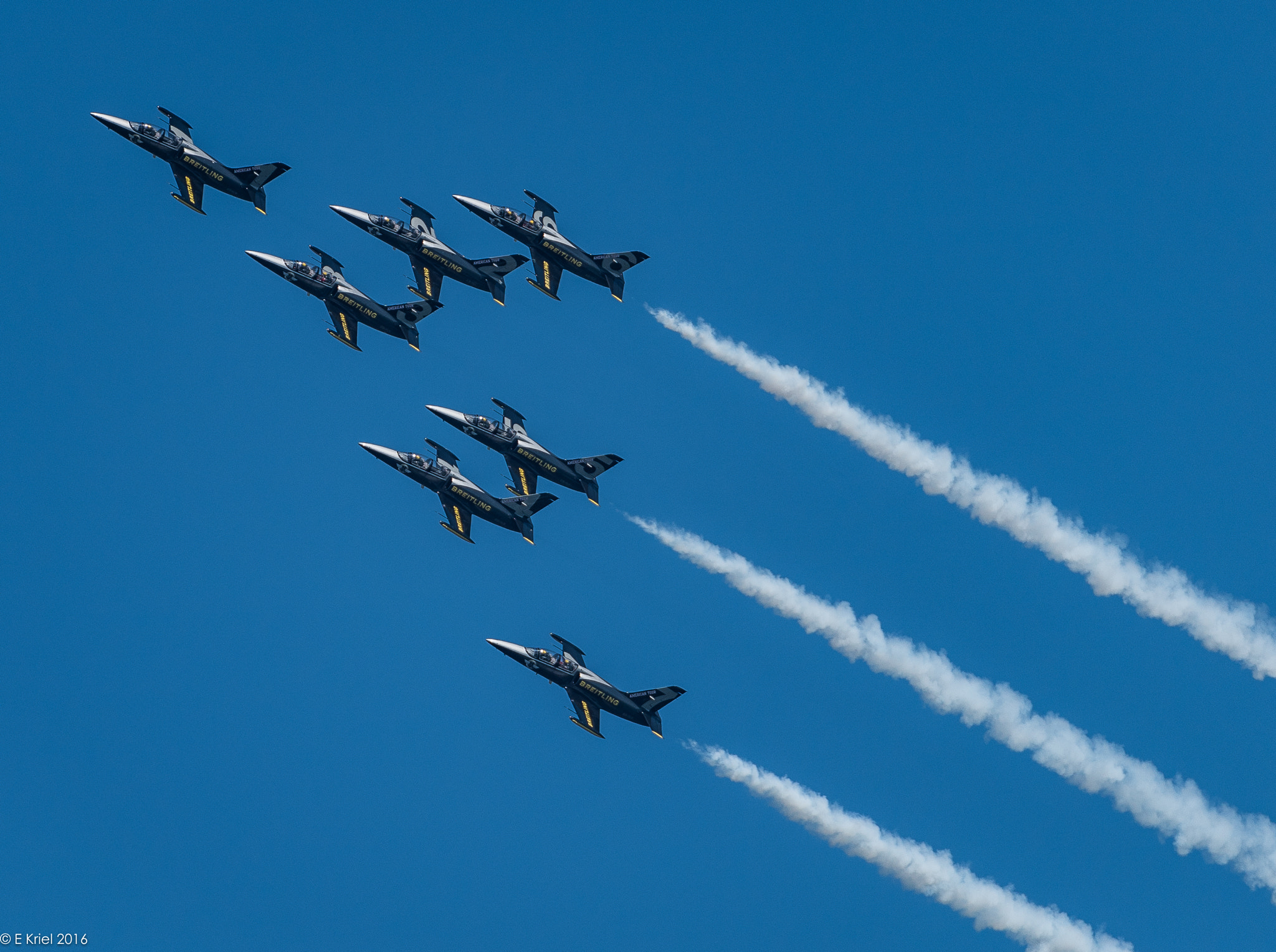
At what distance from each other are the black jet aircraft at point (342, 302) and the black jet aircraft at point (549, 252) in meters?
6.20

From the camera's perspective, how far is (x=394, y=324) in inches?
3093

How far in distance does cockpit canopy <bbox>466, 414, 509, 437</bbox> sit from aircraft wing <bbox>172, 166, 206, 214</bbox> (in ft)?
66.9

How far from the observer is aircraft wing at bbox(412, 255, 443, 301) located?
79.4 m

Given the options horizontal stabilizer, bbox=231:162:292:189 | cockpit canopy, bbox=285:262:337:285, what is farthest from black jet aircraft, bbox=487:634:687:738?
horizontal stabilizer, bbox=231:162:292:189

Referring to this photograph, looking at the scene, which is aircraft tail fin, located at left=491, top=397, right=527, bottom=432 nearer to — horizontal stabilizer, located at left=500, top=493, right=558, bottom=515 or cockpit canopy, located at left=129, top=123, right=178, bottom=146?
horizontal stabilizer, located at left=500, top=493, right=558, bottom=515

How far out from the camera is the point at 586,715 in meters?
75.9

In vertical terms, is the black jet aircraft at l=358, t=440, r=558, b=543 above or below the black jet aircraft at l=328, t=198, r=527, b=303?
below

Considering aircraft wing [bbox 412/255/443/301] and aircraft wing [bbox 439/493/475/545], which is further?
aircraft wing [bbox 412/255/443/301]

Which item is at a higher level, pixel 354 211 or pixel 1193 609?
pixel 1193 609

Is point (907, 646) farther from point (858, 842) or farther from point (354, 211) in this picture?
point (354, 211)

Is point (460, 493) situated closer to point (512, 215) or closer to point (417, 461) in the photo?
point (417, 461)

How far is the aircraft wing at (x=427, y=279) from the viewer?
79.4 m

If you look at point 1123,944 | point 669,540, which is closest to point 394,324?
point 669,540

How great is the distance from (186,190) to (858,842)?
179ft
